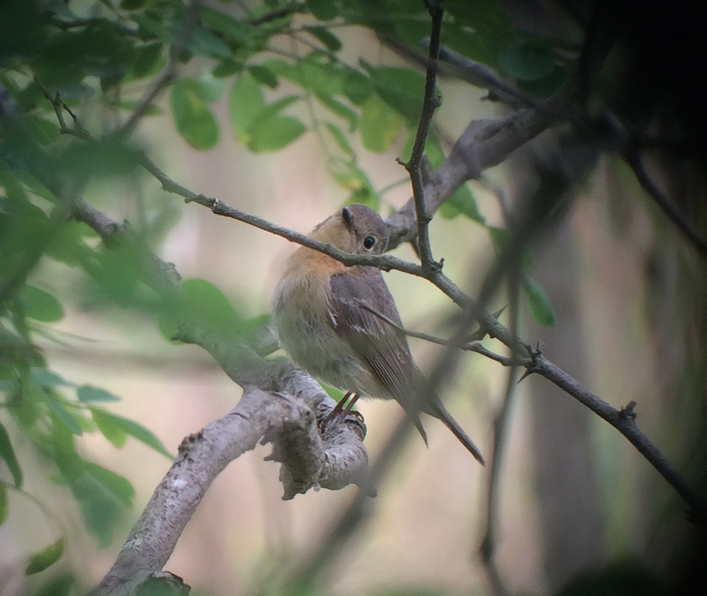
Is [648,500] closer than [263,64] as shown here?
Yes

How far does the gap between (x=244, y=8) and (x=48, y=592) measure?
1.20 metres

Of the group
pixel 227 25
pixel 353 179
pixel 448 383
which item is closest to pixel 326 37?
pixel 227 25

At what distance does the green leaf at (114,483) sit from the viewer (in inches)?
48.4

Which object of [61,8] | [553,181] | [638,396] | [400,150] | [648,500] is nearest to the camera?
[553,181]

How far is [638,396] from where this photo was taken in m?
1.38

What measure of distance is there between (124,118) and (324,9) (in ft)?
1.62

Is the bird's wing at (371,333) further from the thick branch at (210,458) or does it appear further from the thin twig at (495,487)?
the thin twig at (495,487)

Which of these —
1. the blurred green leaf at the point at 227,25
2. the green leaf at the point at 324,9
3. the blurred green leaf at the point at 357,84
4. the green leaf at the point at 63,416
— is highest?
the blurred green leaf at the point at 357,84

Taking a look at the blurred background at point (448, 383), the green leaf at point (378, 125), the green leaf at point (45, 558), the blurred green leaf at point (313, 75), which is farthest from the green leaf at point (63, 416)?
the green leaf at point (378, 125)

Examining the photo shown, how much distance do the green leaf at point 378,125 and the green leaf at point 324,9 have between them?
0.52 metres

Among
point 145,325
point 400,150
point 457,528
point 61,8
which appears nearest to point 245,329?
point 145,325

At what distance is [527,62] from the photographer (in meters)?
1.29

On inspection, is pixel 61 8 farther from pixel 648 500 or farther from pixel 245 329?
pixel 648 500

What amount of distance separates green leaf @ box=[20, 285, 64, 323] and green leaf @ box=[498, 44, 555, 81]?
886 mm
